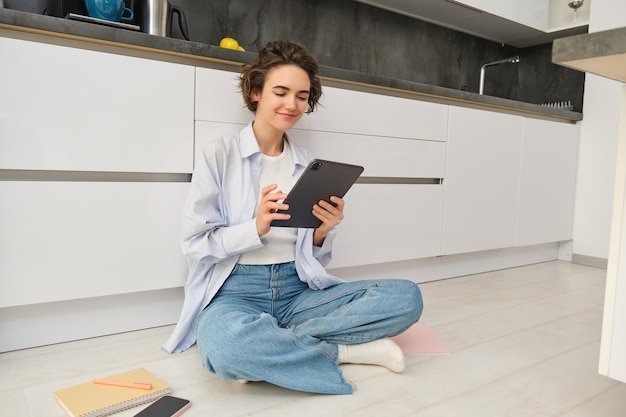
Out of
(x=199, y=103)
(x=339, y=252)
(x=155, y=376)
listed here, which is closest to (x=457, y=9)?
(x=339, y=252)

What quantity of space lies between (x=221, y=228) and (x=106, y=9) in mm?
868

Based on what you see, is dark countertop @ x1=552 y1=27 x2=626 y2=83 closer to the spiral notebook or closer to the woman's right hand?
the woman's right hand

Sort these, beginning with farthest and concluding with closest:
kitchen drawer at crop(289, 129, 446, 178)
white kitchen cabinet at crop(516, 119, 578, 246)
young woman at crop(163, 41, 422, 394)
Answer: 1. white kitchen cabinet at crop(516, 119, 578, 246)
2. kitchen drawer at crop(289, 129, 446, 178)
3. young woman at crop(163, 41, 422, 394)

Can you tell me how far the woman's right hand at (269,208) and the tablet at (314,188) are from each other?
0.02 meters

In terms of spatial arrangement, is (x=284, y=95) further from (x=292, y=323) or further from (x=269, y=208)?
(x=292, y=323)

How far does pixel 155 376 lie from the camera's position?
1.34 metres

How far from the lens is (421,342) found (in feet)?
5.46

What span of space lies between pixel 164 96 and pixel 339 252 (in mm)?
929

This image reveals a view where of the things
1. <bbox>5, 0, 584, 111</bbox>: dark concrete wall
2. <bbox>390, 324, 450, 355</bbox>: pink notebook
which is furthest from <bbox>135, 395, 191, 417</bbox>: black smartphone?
<bbox>5, 0, 584, 111</bbox>: dark concrete wall

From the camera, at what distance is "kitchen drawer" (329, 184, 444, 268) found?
2.13m

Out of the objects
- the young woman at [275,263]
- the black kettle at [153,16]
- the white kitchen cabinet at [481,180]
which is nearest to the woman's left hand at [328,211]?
the young woman at [275,263]

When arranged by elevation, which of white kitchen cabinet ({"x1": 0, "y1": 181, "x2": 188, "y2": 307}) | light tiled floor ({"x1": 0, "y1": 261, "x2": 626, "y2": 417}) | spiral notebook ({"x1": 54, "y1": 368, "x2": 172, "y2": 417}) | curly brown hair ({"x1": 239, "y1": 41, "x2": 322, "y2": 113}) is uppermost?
curly brown hair ({"x1": 239, "y1": 41, "x2": 322, "y2": 113})

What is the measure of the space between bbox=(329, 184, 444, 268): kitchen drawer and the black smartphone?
1006 mm

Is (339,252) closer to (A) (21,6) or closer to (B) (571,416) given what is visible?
(B) (571,416)
